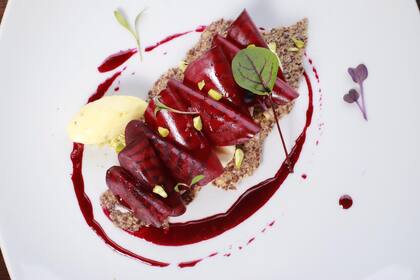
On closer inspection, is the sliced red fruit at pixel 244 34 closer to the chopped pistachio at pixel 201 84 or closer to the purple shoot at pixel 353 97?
the chopped pistachio at pixel 201 84

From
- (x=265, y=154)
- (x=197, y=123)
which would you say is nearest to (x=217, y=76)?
(x=197, y=123)

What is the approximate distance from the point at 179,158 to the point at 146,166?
0.12 metres

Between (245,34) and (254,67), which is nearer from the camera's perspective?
(254,67)

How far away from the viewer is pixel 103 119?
2.32 metres

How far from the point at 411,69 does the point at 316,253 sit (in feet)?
2.73

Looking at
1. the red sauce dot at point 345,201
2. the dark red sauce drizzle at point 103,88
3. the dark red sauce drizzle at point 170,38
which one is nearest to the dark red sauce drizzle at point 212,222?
the red sauce dot at point 345,201

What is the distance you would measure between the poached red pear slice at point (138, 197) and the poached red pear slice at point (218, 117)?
322 millimetres

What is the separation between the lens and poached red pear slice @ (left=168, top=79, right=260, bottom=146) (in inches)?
83.6

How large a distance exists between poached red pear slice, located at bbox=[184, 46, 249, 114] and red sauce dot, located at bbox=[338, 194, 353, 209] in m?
0.55

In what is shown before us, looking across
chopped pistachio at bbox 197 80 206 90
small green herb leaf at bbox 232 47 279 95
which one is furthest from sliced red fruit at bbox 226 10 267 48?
chopped pistachio at bbox 197 80 206 90

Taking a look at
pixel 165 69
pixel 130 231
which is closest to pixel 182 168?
pixel 130 231

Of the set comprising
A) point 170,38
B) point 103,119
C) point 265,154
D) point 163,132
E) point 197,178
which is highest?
point 170,38

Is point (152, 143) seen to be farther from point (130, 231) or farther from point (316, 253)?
point (316, 253)

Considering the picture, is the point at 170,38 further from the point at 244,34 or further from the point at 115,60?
the point at 244,34
